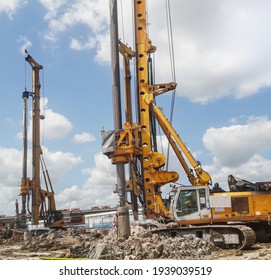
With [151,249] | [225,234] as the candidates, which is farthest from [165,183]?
[151,249]

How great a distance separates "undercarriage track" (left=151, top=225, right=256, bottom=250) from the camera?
15.2 metres

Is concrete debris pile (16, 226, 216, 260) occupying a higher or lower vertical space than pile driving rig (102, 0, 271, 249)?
lower

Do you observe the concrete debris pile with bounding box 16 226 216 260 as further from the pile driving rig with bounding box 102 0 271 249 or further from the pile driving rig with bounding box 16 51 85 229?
the pile driving rig with bounding box 16 51 85 229

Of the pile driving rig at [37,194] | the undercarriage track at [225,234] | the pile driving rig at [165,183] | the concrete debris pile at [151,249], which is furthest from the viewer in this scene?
the pile driving rig at [37,194]

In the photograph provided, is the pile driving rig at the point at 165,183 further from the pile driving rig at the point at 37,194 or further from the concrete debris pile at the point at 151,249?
the pile driving rig at the point at 37,194

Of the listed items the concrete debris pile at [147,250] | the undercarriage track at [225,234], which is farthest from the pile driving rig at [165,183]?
the concrete debris pile at [147,250]

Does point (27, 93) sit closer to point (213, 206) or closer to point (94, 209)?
point (213, 206)

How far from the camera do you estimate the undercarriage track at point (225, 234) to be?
15.2 meters

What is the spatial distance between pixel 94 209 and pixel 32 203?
31392 mm

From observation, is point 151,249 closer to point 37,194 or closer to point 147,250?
point 147,250

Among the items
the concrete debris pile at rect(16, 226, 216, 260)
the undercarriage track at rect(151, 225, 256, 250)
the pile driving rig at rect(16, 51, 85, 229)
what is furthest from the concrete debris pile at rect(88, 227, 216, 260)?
the pile driving rig at rect(16, 51, 85, 229)

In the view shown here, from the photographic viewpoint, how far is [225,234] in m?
15.8

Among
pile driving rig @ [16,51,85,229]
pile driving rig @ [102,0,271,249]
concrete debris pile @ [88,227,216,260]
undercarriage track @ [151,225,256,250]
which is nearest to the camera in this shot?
concrete debris pile @ [88,227,216,260]

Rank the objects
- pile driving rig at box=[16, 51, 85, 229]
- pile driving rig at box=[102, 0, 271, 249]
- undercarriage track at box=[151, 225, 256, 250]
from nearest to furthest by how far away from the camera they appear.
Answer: undercarriage track at box=[151, 225, 256, 250], pile driving rig at box=[102, 0, 271, 249], pile driving rig at box=[16, 51, 85, 229]
